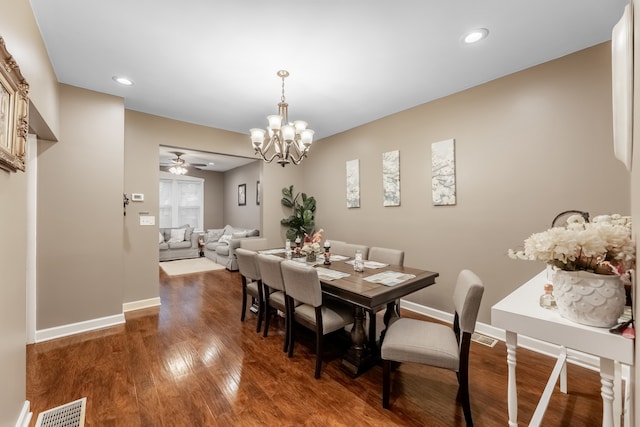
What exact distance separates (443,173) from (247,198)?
5525mm

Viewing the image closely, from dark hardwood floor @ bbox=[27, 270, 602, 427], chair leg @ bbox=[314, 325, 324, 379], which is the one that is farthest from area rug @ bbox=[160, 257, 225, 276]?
chair leg @ bbox=[314, 325, 324, 379]

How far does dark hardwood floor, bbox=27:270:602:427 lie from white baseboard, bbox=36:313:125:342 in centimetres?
10

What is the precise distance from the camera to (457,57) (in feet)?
7.55

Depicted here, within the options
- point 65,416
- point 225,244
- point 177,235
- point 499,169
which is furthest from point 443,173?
point 177,235

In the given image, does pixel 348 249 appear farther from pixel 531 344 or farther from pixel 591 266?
pixel 591 266

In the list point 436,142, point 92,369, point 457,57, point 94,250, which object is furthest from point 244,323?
point 457,57

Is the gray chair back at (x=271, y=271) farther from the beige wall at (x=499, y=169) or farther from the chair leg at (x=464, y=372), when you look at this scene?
the beige wall at (x=499, y=169)

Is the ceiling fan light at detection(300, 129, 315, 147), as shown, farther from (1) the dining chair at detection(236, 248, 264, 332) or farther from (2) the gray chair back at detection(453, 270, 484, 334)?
(2) the gray chair back at detection(453, 270, 484, 334)

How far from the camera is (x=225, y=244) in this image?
6.22m

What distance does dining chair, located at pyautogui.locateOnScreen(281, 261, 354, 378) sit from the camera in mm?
1983

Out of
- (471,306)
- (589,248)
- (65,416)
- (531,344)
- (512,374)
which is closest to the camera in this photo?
(589,248)

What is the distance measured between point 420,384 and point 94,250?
3571 millimetres

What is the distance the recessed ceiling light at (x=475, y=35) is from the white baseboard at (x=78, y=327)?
451 centimetres

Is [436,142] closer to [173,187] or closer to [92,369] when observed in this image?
[92,369]
